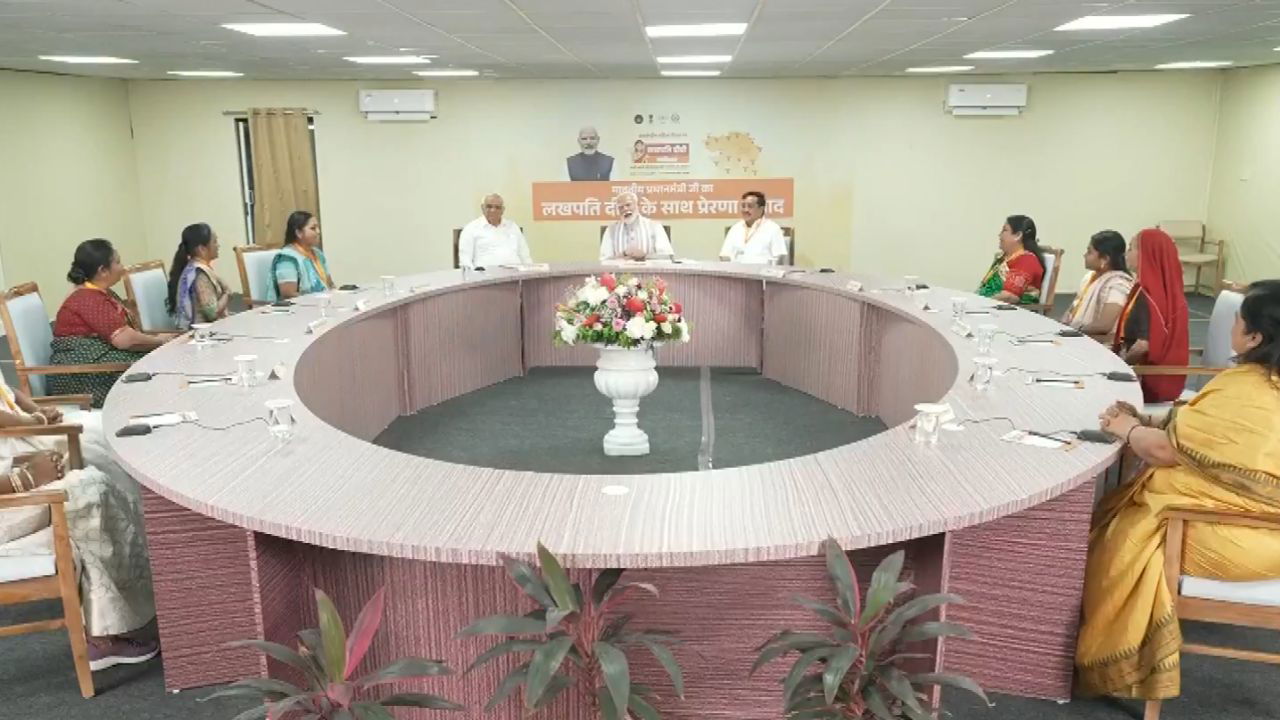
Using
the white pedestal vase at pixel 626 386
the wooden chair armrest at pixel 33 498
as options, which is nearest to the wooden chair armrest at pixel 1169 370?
the white pedestal vase at pixel 626 386

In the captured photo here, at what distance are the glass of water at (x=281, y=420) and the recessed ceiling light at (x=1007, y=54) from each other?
244 inches

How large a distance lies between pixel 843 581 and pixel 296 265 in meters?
4.82

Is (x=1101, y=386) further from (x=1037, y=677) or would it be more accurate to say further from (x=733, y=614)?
(x=733, y=614)

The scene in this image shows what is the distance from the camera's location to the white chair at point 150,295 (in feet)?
16.7

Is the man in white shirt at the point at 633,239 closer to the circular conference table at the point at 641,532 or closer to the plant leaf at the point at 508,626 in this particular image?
the circular conference table at the point at 641,532

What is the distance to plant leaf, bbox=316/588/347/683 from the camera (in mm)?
1658

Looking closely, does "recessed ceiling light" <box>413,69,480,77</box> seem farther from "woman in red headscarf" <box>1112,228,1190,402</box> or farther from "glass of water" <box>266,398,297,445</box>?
"glass of water" <box>266,398,297,445</box>

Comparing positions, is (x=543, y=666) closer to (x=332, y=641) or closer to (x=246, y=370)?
(x=332, y=641)

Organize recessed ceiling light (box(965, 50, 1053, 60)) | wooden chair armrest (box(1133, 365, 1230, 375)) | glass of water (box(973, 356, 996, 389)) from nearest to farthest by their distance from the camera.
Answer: glass of water (box(973, 356, 996, 389)) < wooden chair armrest (box(1133, 365, 1230, 375)) < recessed ceiling light (box(965, 50, 1053, 60))

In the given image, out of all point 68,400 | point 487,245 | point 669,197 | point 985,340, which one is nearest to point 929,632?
point 985,340

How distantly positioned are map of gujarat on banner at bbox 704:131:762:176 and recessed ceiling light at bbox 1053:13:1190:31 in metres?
4.40

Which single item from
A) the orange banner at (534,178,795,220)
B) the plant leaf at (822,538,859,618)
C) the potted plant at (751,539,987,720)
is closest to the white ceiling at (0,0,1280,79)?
the orange banner at (534,178,795,220)

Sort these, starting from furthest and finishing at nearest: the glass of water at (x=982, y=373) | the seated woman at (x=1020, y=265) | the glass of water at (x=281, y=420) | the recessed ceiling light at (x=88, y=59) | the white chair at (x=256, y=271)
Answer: the recessed ceiling light at (x=88, y=59) < the white chair at (x=256, y=271) < the seated woman at (x=1020, y=265) < the glass of water at (x=982, y=373) < the glass of water at (x=281, y=420)

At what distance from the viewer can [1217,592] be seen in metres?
2.58
